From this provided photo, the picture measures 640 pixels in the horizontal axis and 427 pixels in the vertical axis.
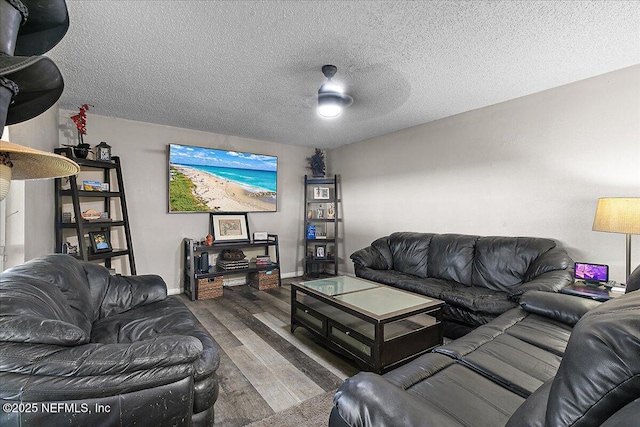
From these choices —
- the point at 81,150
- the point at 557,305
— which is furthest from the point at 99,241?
the point at 557,305

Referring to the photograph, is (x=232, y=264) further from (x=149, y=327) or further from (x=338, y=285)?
(x=149, y=327)

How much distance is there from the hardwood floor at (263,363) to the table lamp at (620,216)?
7.35 feet

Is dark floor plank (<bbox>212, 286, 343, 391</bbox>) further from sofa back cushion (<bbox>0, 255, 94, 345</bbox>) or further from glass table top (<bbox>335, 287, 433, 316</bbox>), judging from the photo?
sofa back cushion (<bbox>0, 255, 94, 345</bbox>)

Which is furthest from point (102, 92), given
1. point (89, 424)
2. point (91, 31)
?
point (89, 424)

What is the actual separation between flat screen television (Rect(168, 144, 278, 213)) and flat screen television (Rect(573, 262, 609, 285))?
13.1ft

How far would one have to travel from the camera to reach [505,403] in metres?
1.19

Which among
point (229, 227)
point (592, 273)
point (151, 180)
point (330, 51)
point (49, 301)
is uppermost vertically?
point (330, 51)

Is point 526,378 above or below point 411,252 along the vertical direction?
below

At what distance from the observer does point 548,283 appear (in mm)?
2373

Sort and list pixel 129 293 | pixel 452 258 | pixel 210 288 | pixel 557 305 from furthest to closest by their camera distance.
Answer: pixel 210 288 → pixel 452 258 → pixel 129 293 → pixel 557 305

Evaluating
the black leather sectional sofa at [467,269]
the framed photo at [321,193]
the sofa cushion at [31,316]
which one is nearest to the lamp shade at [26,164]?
the sofa cushion at [31,316]

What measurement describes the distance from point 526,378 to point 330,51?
7.62 feet

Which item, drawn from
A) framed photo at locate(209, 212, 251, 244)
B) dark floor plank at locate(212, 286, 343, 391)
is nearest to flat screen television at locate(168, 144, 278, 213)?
framed photo at locate(209, 212, 251, 244)

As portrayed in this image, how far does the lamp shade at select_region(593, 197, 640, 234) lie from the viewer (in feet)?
7.02
